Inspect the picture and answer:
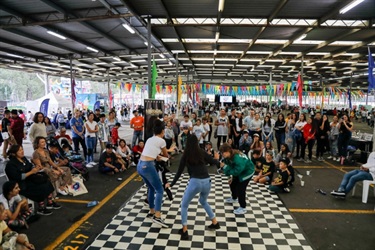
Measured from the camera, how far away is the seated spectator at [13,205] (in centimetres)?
359

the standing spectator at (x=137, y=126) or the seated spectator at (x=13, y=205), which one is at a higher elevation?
the standing spectator at (x=137, y=126)

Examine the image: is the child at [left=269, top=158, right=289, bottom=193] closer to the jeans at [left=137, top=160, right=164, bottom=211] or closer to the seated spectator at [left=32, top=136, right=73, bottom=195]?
the jeans at [left=137, top=160, right=164, bottom=211]

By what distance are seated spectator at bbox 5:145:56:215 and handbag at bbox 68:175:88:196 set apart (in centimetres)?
87

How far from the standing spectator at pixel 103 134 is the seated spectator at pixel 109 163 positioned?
1696mm

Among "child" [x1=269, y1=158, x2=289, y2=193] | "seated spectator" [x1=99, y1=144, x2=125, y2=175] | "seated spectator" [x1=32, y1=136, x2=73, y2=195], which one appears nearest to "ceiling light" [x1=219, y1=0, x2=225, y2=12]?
"child" [x1=269, y1=158, x2=289, y2=193]

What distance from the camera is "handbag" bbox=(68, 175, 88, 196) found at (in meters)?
5.59

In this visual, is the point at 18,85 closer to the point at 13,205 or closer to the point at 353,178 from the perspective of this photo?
the point at 13,205

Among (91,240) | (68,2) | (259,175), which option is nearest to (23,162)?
(91,240)

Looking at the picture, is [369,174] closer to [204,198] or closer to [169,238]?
[204,198]

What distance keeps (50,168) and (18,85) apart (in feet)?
144

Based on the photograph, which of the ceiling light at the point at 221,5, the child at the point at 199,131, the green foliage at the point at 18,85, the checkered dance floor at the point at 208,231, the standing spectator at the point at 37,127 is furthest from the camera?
the green foliage at the point at 18,85

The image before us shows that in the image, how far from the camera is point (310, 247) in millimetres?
3633

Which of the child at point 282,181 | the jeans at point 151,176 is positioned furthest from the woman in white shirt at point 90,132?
the child at point 282,181

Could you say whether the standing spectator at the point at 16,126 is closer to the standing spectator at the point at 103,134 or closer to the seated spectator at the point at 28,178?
the standing spectator at the point at 103,134
